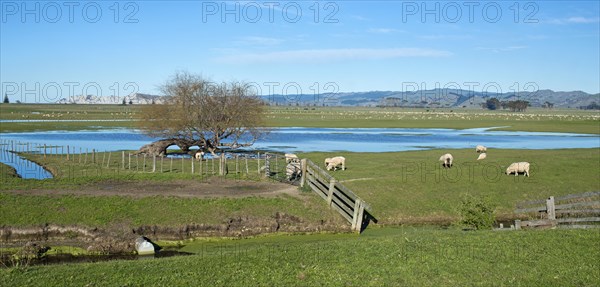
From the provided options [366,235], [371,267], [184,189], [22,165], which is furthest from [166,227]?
[22,165]

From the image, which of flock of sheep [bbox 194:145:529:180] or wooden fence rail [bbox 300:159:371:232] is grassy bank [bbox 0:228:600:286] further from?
flock of sheep [bbox 194:145:529:180]

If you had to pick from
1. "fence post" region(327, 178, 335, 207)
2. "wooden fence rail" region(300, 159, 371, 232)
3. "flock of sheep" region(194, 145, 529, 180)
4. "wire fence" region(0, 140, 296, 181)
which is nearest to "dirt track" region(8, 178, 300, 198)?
"wooden fence rail" region(300, 159, 371, 232)

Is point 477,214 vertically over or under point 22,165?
under

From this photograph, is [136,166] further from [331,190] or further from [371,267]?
[371,267]

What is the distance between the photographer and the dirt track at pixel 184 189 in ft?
96.0

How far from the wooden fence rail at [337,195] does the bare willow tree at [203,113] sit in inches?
893

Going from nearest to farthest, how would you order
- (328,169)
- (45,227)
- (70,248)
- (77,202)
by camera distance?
(70,248) → (45,227) → (77,202) → (328,169)

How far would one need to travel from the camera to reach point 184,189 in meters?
31.6

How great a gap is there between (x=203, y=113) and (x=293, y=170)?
2008cm

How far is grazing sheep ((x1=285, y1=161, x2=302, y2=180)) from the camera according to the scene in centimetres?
3649

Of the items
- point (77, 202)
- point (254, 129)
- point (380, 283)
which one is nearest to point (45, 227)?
point (77, 202)

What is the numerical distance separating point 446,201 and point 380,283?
1880 cm

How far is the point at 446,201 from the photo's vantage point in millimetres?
32406

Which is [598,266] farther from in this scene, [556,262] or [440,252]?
[440,252]
